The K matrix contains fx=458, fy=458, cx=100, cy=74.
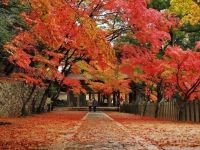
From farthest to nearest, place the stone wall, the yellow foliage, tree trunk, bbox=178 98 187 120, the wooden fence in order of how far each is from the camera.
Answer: tree trunk, bbox=178 98 187 120 → the wooden fence → the stone wall → the yellow foliage

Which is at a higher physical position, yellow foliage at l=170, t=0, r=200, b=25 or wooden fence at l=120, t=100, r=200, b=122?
yellow foliage at l=170, t=0, r=200, b=25

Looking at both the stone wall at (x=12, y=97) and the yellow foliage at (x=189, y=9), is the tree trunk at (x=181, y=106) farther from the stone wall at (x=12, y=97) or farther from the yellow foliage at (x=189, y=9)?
the stone wall at (x=12, y=97)

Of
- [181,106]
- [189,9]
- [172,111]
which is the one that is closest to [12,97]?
[181,106]

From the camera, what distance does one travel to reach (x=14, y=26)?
79.4 ft

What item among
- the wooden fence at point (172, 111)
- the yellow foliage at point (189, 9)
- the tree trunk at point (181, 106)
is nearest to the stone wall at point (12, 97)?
the wooden fence at point (172, 111)

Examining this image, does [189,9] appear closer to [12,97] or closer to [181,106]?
[181,106]

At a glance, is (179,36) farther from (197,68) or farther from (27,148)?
(27,148)

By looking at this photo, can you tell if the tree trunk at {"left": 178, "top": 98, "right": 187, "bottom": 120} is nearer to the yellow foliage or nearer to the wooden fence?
the wooden fence

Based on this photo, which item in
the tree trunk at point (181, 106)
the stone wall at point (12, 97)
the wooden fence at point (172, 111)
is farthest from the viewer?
the tree trunk at point (181, 106)

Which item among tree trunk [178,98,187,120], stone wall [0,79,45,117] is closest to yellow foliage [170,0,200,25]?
tree trunk [178,98,187,120]

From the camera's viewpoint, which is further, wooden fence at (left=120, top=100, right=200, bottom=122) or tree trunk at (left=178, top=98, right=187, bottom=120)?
tree trunk at (left=178, top=98, right=187, bottom=120)

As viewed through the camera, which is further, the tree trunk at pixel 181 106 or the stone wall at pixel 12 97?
the tree trunk at pixel 181 106

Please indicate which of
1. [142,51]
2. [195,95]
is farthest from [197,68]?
[142,51]

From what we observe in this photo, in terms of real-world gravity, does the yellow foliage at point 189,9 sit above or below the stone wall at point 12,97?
above
